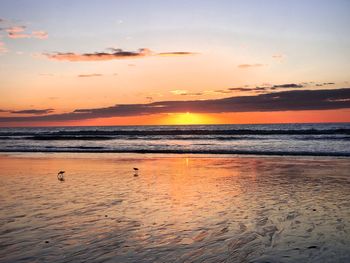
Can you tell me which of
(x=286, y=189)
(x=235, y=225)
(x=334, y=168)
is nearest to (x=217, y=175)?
(x=286, y=189)

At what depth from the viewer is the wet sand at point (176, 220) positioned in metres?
6.35

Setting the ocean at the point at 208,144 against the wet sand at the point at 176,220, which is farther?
the ocean at the point at 208,144

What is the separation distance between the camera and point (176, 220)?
8555 mm

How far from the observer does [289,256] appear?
6.18 m

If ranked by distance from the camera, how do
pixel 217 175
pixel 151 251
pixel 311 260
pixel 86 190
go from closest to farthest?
pixel 311 260, pixel 151 251, pixel 86 190, pixel 217 175

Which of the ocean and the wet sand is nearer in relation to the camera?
the wet sand

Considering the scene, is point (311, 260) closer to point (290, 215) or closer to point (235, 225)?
point (235, 225)

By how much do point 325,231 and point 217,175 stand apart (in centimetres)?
920

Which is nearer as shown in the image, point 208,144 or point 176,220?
point 176,220

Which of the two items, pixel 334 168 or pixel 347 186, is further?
pixel 334 168

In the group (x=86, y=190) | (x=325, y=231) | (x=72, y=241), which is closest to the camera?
(x=72, y=241)

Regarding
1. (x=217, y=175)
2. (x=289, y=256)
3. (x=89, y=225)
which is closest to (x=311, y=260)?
(x=289, y=256)

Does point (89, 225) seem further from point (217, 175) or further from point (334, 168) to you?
point (334, 168)

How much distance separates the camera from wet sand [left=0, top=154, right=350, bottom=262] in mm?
6352
